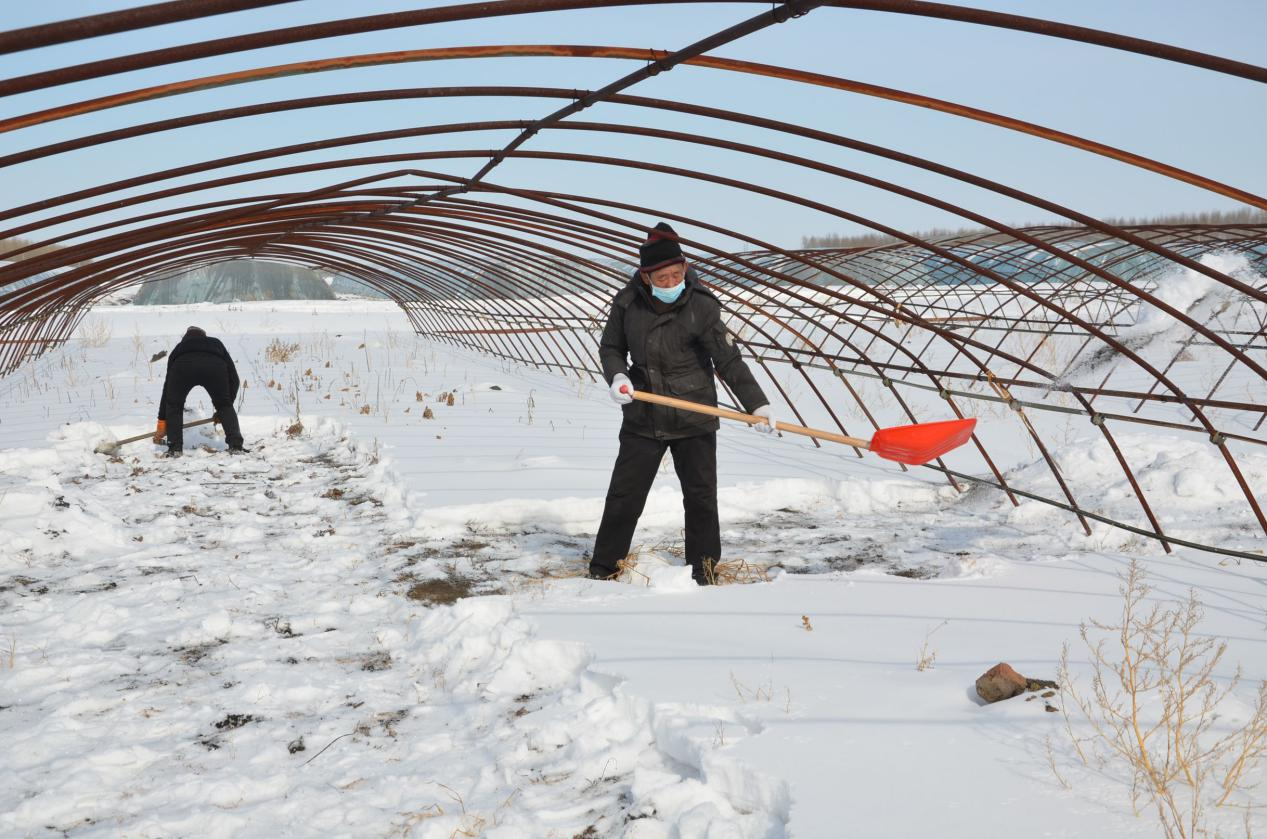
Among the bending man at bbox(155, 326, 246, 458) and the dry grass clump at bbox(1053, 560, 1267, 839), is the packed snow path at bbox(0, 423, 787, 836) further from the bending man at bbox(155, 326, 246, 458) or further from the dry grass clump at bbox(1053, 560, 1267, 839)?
the bending man at bbox(155, 326, 246, 458)

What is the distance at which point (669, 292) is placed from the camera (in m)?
4.31

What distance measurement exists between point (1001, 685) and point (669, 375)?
225cm

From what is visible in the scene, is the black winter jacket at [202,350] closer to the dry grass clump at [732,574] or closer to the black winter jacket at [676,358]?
the black winter jacket at [676,358]

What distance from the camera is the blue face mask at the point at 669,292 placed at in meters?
4.31

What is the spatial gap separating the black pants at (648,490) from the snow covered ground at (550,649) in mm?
293

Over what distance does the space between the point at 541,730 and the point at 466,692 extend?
0.53 meters

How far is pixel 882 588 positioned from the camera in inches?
164

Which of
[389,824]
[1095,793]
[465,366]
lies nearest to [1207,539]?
[1095,793]

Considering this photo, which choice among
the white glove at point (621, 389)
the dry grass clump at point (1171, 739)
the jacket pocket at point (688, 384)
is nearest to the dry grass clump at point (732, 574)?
the jacket pocket at point (688, 384)

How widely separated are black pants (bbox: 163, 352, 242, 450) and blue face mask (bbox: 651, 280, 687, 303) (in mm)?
5963

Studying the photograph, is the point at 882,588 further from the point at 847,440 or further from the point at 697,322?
the point at 697,322

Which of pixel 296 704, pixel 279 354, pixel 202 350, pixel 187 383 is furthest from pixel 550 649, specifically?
pixel 279 354

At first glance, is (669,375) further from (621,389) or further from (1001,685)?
(1001,685)

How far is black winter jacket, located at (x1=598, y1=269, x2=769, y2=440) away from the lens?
4.37 metres
